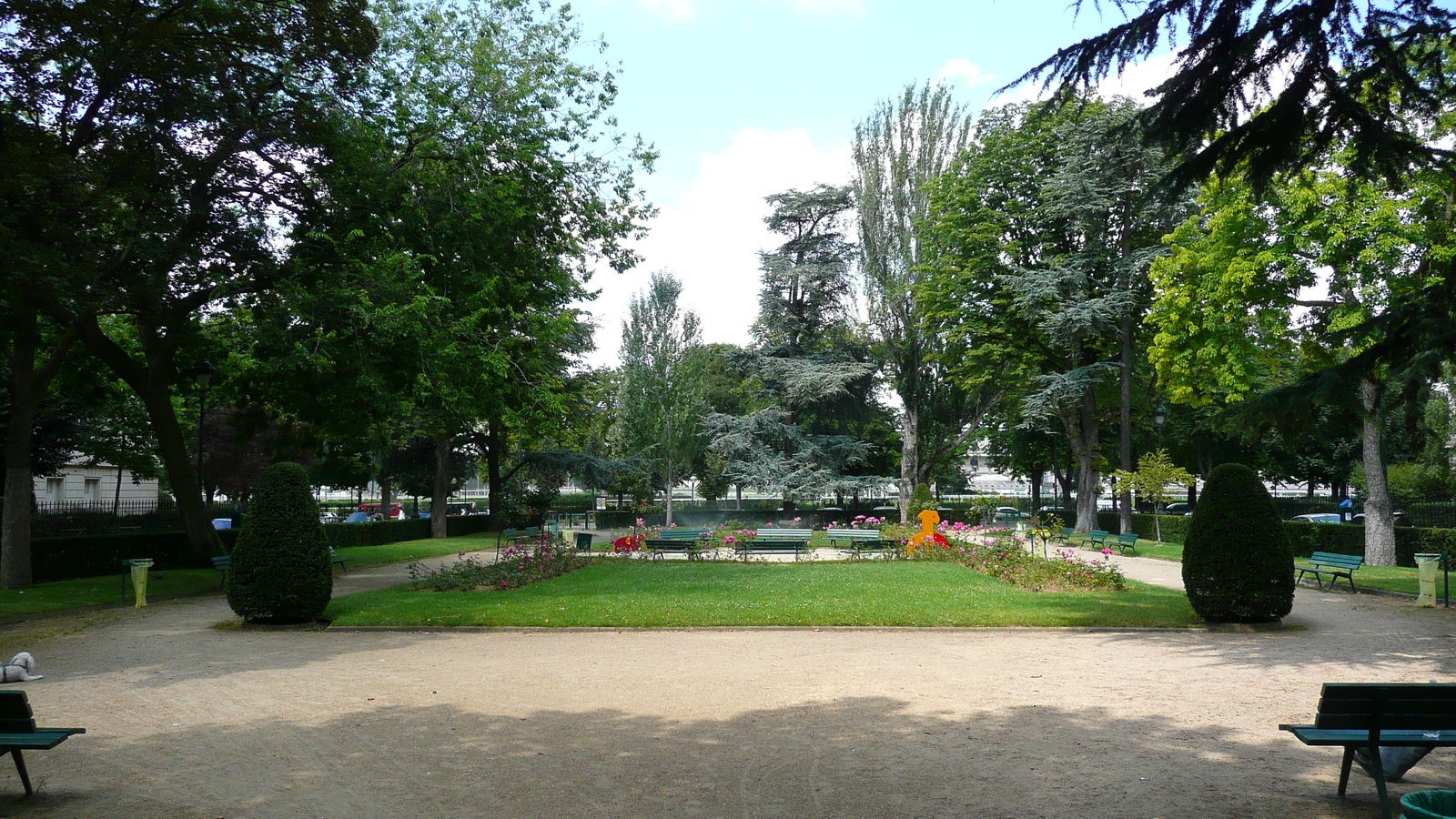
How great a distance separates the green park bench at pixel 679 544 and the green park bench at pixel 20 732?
19857 mm

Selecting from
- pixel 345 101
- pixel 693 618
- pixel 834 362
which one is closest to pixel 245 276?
pixel 345 101

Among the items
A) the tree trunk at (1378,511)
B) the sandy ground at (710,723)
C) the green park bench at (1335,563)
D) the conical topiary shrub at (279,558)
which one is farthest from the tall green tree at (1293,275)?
the conical topiary shrub at (279,558)

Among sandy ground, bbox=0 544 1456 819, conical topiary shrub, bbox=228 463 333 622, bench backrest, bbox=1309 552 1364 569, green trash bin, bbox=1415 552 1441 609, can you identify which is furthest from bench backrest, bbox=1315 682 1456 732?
bench backrest, bbox=1309 552 1364 569

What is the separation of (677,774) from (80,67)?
16.9m

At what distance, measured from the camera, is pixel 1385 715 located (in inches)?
219

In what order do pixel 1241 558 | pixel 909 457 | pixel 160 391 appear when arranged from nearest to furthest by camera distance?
pixel 1241 558
pixel 160 391
pixel 909 457

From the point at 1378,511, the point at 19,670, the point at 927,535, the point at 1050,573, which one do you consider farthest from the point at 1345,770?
the point at 1378,511

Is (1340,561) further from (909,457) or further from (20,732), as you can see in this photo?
(909,457)

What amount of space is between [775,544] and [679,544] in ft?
8.91

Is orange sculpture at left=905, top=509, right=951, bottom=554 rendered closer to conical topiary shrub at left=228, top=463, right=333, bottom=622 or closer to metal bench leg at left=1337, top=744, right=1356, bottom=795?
conical topiary shrub at left=228, top=463, right=333, bottom=622

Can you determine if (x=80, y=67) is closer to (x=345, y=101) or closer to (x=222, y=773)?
(x=345, y=101)

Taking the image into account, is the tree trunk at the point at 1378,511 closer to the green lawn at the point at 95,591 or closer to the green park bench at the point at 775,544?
the green park bench at the point at 775,544

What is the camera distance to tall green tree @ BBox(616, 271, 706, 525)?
35219mm

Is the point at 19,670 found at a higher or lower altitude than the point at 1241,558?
lower
